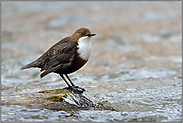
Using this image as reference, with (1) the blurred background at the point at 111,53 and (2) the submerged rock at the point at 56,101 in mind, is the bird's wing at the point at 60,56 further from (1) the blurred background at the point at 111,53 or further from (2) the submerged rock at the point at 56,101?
(1) the blurred background at the point at 111,53

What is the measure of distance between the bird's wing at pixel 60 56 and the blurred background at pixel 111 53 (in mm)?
673

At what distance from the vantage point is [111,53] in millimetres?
9750

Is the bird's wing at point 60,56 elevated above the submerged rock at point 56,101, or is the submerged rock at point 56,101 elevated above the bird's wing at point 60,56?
Result: the bird's wing at point 60,56

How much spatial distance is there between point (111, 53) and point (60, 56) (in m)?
5.58

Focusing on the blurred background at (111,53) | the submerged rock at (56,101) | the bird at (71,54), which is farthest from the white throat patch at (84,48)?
the blurred background at (111,53)

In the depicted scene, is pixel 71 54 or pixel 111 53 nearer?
pixel 71 54

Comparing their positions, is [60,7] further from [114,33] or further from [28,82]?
[28,82]

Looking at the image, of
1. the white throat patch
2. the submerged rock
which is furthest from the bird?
the submerged rock

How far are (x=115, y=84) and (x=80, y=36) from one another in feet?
8.65

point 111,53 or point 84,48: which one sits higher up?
point 111,53

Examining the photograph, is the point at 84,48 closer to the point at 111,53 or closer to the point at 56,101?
the point at 56,101

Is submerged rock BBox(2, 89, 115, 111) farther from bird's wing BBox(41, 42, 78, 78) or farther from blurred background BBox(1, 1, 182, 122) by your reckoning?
bird's wing BBox(41, 42, 78, 78)

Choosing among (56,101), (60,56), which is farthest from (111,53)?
(56,101)

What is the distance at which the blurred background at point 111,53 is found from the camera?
4949 millimetres
